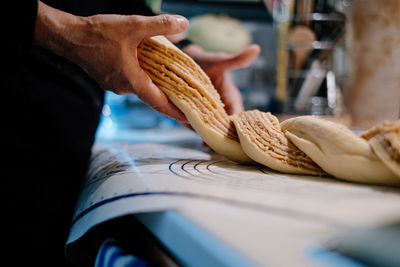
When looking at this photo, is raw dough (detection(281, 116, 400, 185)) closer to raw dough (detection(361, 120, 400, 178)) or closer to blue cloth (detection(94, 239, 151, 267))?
raw dough (detection(361, 120, 400, 178))

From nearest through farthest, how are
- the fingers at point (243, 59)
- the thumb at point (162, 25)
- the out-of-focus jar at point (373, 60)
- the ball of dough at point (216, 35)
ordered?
the thumb at point (162, 25) → the out-of-focus jar at point (373, 60) → the fingers at point (243, 59) → the ball of dough at point (216, 35)

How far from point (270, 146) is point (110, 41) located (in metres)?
0.25

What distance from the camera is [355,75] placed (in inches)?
27.0

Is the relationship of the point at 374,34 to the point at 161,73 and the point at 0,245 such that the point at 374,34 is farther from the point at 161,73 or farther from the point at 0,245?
the point at 0,245

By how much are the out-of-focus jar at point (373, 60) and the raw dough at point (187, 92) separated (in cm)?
26

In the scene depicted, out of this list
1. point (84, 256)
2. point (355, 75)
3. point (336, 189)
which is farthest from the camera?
point (355, 75)

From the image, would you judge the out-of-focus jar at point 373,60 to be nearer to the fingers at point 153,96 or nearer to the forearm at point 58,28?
the fingers at point 153,96

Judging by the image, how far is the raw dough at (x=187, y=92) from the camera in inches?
18.3

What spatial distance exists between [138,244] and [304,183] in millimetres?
193

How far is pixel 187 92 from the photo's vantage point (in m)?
0.47

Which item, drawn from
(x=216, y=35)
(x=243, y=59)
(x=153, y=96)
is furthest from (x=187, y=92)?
(x=216, y=35)

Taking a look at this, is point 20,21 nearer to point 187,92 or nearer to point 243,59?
point 187,92

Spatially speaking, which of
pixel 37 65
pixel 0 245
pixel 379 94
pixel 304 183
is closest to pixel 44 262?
pixel 0 245

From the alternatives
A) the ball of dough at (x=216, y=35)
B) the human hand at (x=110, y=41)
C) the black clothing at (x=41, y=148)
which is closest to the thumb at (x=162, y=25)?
the human hand at (x=110, y=41)
